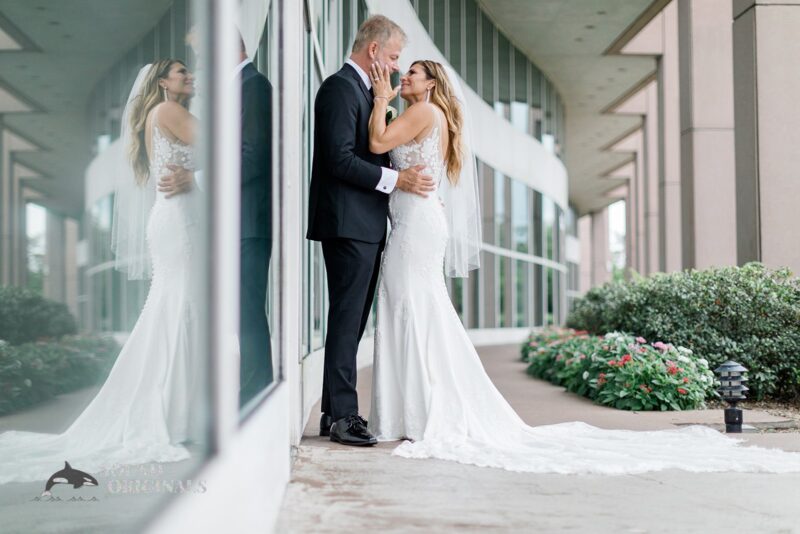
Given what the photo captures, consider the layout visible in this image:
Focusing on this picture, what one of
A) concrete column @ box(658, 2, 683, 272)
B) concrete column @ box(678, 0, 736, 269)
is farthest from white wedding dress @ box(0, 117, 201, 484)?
concrete column @ box(658, 2, 683, 272)

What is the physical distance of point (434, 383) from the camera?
5047 millimetres

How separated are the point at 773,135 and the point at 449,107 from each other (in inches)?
239

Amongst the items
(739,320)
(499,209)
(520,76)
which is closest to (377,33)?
(739,320)

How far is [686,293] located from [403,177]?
4466 mm

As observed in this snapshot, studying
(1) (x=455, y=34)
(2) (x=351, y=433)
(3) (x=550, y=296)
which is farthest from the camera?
(3) (x=550, y=296)

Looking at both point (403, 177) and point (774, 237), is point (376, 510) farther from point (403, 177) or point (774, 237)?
point (774, 237)

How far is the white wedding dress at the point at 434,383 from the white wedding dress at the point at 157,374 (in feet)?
8.00

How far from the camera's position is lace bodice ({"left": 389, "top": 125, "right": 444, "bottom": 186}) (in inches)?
207

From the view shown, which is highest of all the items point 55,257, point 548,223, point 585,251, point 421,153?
point 585,251

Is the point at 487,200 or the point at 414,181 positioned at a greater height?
the point at 487,200

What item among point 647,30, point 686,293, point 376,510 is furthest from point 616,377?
point 647,30

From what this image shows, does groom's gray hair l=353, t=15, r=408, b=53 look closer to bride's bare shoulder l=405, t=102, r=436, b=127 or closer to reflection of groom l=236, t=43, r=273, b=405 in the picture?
bride's bare shoulder l=405, t=102, r=436, b=127

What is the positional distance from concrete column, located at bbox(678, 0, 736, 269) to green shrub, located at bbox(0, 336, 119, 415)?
46.6 ft

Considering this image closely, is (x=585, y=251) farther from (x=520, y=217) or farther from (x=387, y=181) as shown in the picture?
(x=387, y=181)
